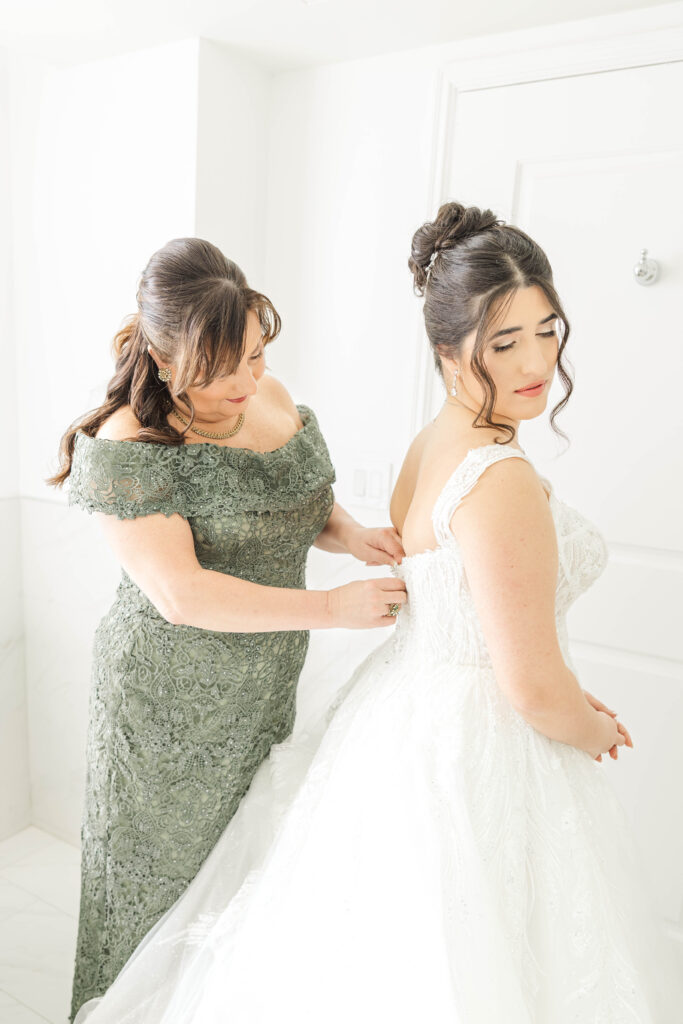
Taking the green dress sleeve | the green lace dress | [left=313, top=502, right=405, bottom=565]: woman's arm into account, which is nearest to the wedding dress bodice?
[left=313, top=502, right=405, bottom=565]: woman's arm

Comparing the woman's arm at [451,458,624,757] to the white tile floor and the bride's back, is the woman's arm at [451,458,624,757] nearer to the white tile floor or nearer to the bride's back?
the bride's back

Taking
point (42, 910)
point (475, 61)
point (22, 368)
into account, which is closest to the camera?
point (475, 61)

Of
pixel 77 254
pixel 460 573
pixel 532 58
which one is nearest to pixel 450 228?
pixel 460 573

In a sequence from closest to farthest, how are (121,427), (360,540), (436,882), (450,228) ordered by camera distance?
(436,882) → (450,228) → (121,427) → (360,540)

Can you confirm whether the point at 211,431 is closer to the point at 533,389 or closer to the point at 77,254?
the point at 533,389

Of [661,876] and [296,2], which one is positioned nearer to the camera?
[296,2]

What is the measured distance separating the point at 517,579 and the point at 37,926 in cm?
205

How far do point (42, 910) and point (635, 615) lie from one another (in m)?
1.94

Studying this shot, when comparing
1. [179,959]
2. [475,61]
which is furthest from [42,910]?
[475,61]

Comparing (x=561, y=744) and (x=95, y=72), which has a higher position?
(x=95, y=72)

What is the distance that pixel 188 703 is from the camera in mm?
1524

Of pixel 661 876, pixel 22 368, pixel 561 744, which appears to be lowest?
pixel 661 876

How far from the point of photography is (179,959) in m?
1.42

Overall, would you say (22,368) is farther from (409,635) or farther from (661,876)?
(661,876)
